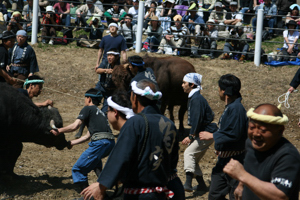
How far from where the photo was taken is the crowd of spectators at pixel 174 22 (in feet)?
43.8

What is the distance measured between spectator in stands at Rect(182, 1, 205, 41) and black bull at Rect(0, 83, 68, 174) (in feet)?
27.0

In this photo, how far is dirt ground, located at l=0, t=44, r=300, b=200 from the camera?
237 inches

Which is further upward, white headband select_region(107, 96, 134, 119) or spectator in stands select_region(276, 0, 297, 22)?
spectator in stands select_region(276, 0, 297, 22)

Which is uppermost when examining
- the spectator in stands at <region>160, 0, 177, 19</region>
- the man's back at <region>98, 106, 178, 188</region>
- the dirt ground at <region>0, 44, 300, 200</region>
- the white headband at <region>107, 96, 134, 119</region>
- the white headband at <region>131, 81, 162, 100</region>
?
the spectator in stands at <region>160, 0, 177, 19</region>

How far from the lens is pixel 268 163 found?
290 centimetres

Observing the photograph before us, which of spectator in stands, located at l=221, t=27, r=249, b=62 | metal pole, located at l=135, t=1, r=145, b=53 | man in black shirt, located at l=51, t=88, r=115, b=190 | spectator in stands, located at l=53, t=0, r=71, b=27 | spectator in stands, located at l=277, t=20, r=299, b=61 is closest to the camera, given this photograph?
man in black shirt, located at l=51, t=88, r=115, b=190

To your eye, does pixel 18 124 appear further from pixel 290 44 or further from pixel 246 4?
pixel 246 4

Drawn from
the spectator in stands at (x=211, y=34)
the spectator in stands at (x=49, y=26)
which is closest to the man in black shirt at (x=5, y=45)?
the spectator in stands at (x=49, y=26)

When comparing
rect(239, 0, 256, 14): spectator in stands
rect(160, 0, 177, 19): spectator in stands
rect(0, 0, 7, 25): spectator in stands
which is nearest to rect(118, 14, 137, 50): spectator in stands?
rect(160, 0, 177, 19): spectator in stands

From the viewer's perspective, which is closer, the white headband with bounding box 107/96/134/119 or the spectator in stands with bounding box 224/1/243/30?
the white headband with bounding box 107/96/134/119

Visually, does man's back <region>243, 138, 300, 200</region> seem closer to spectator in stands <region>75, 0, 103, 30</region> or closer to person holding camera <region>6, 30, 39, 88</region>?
person holding camera <region>6, 30, 39, 88</region>

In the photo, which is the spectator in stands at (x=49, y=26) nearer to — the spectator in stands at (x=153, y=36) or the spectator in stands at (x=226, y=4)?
the spectator in stands at (x=153, y=36)

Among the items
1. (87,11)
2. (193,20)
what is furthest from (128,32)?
(87,11)

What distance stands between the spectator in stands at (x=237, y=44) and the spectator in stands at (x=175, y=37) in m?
1.39
